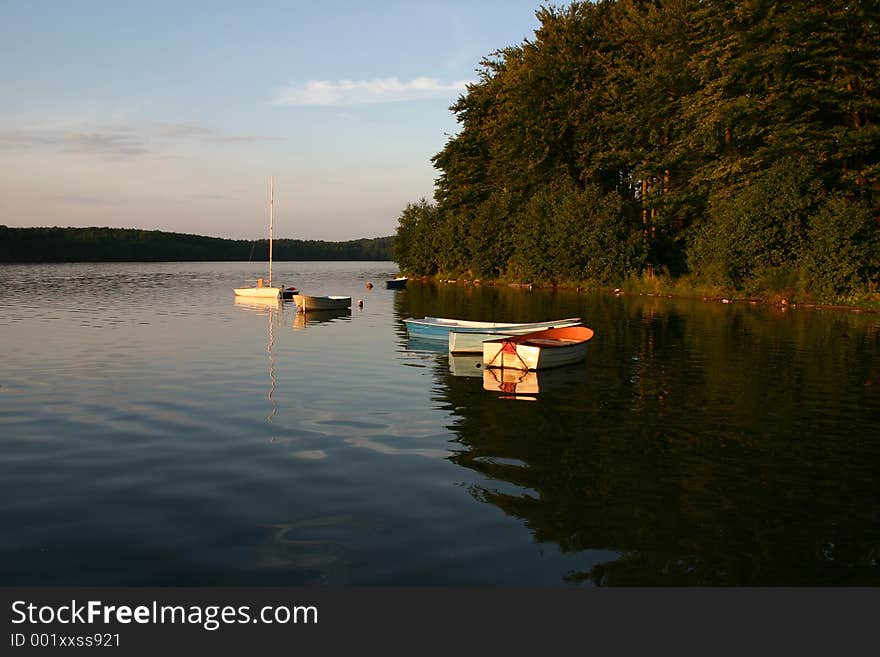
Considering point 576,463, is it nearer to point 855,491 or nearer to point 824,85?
point 855,491

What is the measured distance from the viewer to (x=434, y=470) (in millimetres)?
13914

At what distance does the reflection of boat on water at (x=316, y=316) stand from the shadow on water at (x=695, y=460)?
20.4 meters

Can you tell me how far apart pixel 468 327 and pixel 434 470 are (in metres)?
21.0

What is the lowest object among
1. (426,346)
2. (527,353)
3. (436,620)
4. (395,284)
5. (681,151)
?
(436,620)

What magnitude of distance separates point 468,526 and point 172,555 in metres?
3.97

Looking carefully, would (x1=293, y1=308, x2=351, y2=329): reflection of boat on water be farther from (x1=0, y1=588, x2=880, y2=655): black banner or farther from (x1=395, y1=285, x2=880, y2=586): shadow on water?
(x1=0, y1=588, x2=880, y2=655): black banner

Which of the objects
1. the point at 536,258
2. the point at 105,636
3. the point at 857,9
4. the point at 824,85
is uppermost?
the point at 857,9

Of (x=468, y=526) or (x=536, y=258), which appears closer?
(x=468, y=526)

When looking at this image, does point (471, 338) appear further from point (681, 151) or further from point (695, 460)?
point (681, 151)

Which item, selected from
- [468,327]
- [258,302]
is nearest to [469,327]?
[468,327]

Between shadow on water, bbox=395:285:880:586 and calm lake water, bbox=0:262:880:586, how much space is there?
6 cm

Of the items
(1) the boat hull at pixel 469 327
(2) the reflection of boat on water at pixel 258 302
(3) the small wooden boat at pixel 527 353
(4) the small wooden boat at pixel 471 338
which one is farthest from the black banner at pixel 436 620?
(2) the reflection of boat on water at pixel 258 302

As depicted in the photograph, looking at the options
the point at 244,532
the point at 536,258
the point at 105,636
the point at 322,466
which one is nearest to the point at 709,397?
the point at 322,466

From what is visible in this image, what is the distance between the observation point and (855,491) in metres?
12.7
